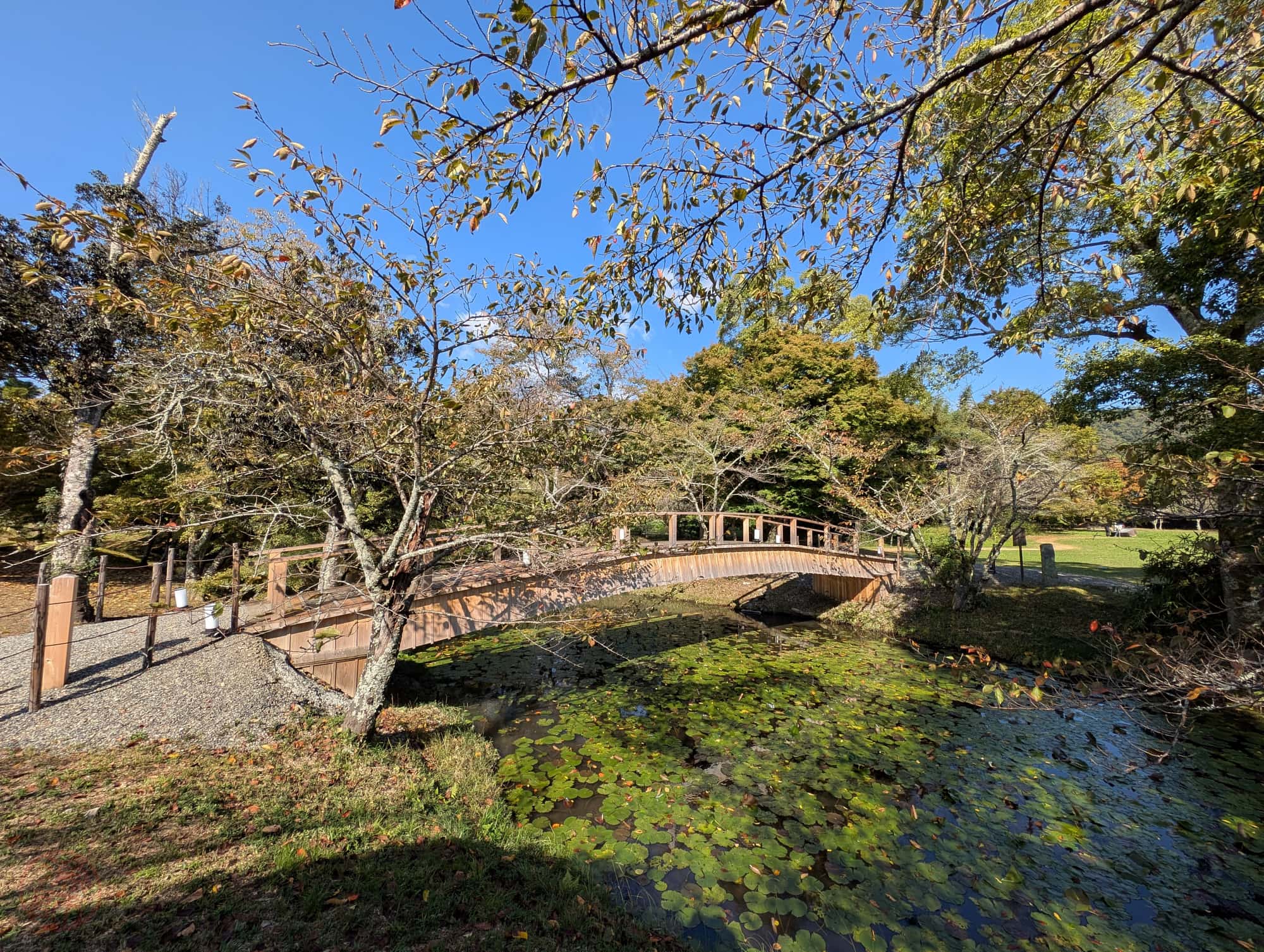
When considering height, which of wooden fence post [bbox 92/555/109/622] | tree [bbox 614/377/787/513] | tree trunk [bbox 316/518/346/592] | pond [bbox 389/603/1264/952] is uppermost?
tree [bbox 614/377/787/513]

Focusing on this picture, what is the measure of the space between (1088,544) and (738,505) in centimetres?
Result: 2497

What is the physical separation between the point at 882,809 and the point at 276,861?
6.25 metres

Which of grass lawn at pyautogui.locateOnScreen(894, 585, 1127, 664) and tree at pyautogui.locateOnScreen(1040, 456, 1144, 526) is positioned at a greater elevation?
tree at pyautogui.locateOnScreen(1040, 456, 1144, 526)

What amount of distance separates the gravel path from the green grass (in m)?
21.3

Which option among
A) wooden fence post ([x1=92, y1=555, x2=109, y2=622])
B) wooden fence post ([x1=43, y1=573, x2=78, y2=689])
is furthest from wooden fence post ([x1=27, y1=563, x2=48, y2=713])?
wooden fence post ([x1=92, y1=555, x2=109, y2=622])

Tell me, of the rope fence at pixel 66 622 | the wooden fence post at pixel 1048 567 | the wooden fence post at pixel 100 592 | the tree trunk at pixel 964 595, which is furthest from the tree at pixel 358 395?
the wooden fence post at pixel 1048 567

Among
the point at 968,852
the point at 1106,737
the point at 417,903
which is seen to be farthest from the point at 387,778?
the point at 1106,737

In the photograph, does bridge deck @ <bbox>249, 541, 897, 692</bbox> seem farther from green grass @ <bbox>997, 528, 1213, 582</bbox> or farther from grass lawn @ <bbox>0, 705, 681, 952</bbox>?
green grass @ <bbox>997, 528, 1213, 582</bbox>

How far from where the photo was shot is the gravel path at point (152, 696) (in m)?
5.38

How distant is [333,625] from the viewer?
25.8 feet

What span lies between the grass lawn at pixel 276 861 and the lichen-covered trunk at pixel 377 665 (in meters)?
0.32

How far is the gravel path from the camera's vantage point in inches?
212

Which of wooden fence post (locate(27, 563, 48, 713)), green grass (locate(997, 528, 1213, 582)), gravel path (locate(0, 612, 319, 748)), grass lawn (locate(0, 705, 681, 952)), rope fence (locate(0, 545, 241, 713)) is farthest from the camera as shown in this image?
green grass (locate(997, 528, 1213, 582))

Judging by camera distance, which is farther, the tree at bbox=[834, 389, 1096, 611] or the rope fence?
the tree at bbox=[834, 389, 1096, 611]
